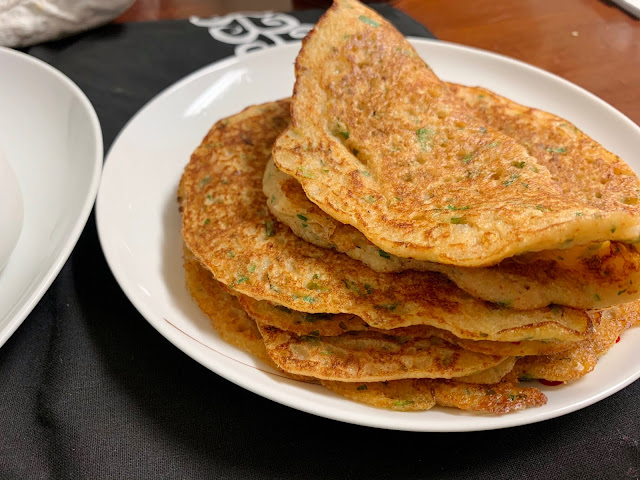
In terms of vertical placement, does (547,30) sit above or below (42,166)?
above

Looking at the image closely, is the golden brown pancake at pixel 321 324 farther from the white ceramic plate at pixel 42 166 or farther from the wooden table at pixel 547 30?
the wooden table at pixel 547 30

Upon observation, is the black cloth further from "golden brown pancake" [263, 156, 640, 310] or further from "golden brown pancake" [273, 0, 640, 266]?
"golden brown pancake" [273, 0, 640, 266]

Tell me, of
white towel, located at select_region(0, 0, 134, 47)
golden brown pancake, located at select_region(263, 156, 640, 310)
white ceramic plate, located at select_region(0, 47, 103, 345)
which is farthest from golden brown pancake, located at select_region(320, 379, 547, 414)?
white towel, located at select_region(0, 0, 134, 47)

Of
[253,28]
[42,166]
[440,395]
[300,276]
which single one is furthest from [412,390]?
[253,28]

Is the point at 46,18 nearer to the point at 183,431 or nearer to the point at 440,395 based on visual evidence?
the point at 183,431

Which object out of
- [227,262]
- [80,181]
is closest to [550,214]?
[227,262]

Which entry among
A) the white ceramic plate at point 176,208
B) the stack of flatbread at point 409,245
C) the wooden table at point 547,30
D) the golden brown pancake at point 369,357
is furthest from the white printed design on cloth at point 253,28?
the golden brown pancake at point 369,357
